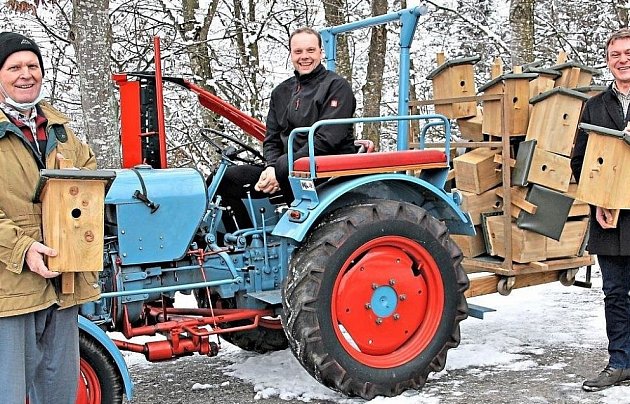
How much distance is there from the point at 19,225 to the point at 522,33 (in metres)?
8.61

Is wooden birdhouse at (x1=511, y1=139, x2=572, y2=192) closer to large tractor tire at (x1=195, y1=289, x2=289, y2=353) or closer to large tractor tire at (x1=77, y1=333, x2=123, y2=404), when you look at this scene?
large tractor tire at (x1=195, y1=289, x2=289, y2=353)

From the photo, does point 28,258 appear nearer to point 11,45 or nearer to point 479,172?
point 11,45

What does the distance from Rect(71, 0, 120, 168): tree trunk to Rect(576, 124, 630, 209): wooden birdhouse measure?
4598 mm

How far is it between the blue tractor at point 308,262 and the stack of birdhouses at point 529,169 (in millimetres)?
645

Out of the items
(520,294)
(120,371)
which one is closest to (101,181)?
(120,371)

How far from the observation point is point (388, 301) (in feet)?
15.5

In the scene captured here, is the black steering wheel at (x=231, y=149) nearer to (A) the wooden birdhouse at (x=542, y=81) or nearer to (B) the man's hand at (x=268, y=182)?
(B) the man's hand at (x=268, y=182)

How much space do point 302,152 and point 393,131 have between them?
12678mm

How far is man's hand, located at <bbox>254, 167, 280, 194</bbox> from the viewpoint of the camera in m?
4.81

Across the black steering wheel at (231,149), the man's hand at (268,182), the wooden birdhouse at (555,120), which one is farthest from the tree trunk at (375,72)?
the man's hand at (268,182)

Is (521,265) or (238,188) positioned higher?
(238,188)

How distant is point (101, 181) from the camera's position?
322 centimetres

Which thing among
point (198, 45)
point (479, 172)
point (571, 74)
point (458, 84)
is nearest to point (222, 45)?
point (198, 45)

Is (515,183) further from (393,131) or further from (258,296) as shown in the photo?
(393,131)
